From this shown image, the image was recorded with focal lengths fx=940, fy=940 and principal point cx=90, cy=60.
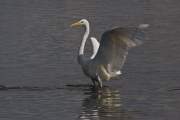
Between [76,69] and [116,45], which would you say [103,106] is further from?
[76,69]

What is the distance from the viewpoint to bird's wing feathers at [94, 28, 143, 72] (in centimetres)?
1698

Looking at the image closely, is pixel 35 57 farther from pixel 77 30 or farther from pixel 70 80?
pixel 77 30

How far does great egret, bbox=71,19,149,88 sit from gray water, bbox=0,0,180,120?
302 millimetres

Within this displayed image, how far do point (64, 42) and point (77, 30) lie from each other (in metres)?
2.31

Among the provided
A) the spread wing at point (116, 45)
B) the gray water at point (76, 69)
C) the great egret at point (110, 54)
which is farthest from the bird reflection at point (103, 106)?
the spread wing at point (116, 45)

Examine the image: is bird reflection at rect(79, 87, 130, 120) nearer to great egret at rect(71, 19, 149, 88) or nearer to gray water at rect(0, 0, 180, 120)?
gray water at rect(0, 0, 180, 120)

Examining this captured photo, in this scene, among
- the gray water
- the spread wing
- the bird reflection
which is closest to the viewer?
the bird reflection

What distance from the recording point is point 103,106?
1641 cm

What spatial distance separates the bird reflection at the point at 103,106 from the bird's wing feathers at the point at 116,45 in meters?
0.54

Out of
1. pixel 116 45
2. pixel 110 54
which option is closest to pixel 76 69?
pixel 110 54

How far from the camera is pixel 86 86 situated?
724 inches

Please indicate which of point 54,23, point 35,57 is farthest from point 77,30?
point 35,57

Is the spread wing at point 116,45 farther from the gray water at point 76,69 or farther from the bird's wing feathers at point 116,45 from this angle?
the gray water at point 76,69

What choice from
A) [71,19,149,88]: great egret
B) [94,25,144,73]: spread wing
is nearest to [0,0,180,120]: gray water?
[71,19,149,88]: great egret
